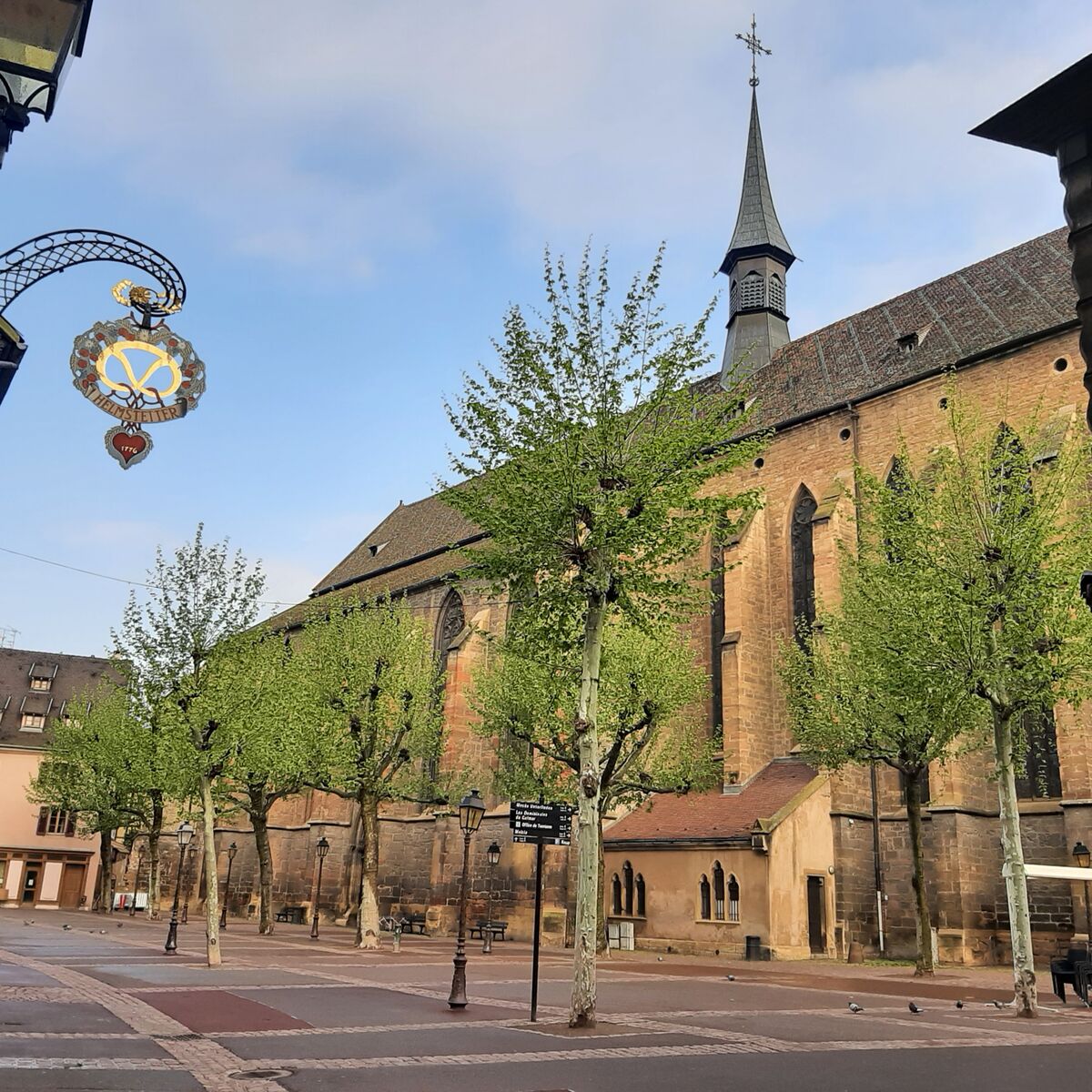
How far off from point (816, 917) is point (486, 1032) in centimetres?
1729

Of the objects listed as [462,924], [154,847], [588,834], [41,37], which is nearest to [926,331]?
[588,834]

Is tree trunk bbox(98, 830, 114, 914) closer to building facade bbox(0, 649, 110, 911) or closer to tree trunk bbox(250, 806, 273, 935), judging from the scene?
building facade bbox(0, 649, 110, 911)

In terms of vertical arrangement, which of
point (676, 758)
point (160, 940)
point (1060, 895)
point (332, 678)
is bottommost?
point (160, 940)

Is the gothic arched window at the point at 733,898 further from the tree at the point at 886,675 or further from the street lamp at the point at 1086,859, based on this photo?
the street lamp at the point at 1086,859

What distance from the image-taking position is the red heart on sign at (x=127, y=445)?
8953 millimetres

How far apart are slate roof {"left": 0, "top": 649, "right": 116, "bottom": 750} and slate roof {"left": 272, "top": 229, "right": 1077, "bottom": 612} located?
43811 millimetres

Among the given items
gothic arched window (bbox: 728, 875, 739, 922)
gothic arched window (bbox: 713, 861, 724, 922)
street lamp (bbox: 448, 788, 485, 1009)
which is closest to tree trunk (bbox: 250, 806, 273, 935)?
gothic arched window (bbox: 713, 861, 724, 922)

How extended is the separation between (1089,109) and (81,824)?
63.5 meters

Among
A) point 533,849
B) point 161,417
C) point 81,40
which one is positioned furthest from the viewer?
point 533,849

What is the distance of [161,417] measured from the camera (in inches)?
352

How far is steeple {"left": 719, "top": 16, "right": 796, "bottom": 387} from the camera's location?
1678 inches

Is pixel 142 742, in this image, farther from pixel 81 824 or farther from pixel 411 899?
pixel 81 824

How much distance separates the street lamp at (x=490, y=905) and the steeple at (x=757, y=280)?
2145cm

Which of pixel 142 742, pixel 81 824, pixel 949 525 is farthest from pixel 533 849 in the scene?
pixel 81 824
